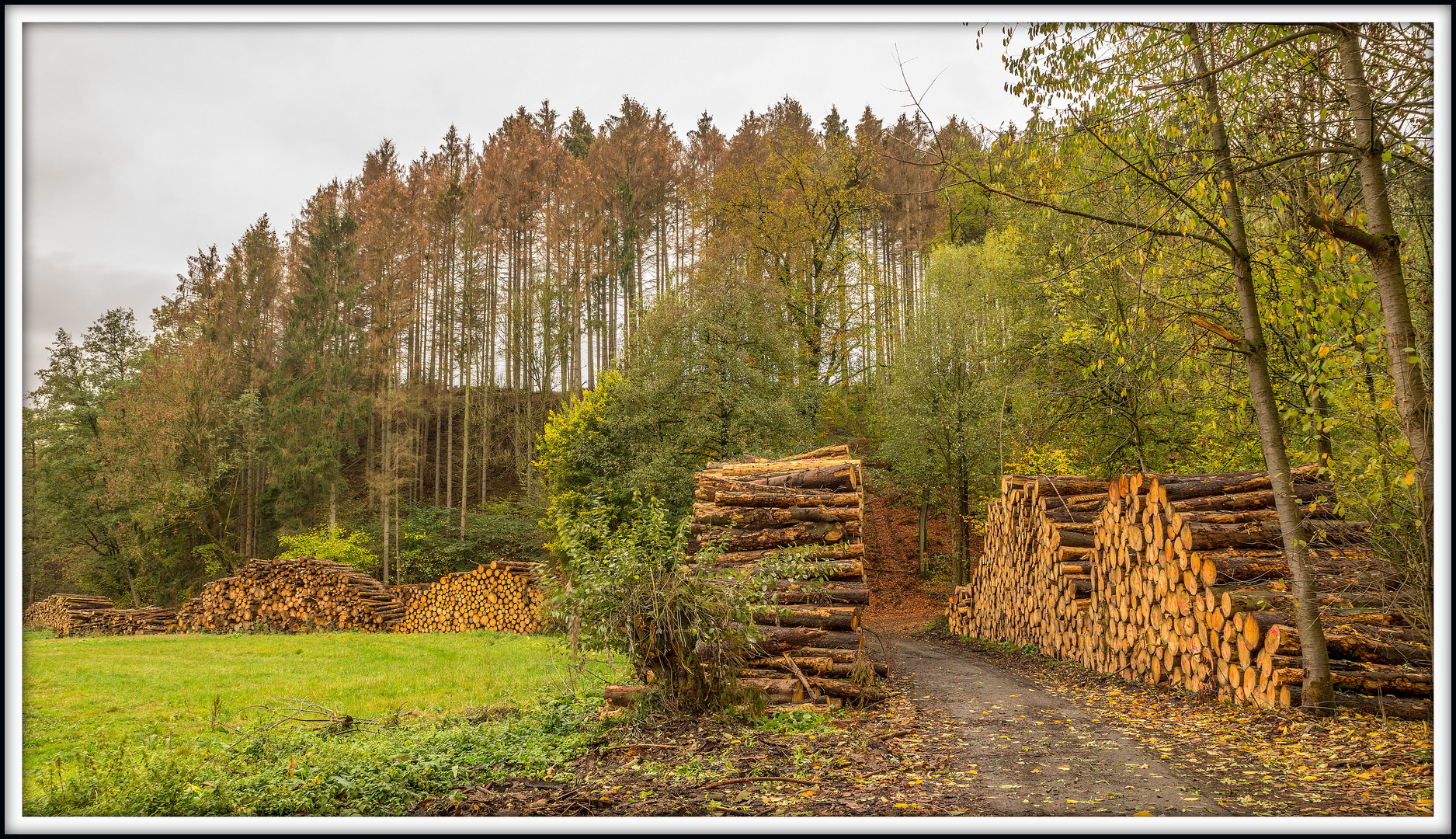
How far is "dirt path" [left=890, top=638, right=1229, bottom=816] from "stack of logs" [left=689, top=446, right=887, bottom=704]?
87 centimetres

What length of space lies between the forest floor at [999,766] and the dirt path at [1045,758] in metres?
0.01

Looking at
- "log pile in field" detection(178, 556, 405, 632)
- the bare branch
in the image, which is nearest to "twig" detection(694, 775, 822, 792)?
the bare branch

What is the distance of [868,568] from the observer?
22953 mm

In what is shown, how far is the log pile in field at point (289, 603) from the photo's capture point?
1702 centimetres

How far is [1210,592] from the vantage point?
6020 millimetres

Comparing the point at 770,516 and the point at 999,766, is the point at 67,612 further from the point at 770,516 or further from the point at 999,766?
the point at 999,766

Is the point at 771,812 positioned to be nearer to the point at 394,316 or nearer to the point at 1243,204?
the point at 1243,204

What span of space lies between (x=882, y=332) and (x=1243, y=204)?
19.0m

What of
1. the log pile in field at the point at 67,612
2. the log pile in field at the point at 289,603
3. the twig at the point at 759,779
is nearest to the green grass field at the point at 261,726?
the twig at the point at 759,779

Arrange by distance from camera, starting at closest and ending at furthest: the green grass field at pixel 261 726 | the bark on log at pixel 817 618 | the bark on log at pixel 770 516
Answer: the green grass field at pixel 261 726 < the bark on log at pixel 817 618 < the bark on log at pixel 770 516

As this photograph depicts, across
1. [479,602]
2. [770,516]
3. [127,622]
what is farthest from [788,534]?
[127,622]

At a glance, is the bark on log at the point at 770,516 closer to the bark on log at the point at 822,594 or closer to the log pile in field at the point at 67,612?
the bark on log at the point at 822,594

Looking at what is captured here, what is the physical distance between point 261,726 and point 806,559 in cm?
485

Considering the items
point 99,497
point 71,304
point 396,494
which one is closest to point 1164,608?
point 71,304
